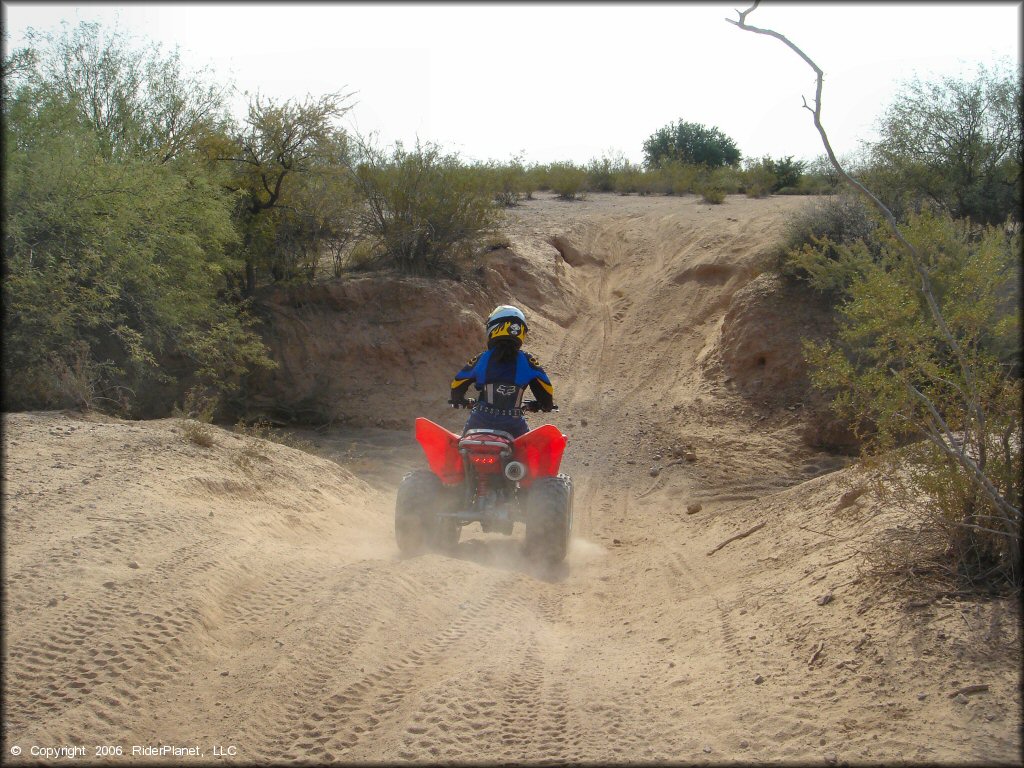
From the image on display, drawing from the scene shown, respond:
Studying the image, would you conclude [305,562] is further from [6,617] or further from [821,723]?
[821,723]

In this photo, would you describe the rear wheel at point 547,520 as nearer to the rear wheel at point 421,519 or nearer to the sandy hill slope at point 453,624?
the sandy hill slope at point 453,624

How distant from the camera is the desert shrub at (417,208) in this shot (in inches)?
625

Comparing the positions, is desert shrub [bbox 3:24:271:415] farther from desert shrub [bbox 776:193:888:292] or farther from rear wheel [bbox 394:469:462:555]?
desert shrub [bbox 776:193:888:292]

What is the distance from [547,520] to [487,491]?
1.99ft

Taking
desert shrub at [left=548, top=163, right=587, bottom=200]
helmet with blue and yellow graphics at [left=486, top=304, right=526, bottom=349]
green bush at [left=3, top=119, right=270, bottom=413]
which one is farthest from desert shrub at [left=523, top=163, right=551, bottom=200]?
helmet with blue and yellow graphics at [left=486, top=304, right=526, bottom=349]

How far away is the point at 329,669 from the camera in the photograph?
14.5ft

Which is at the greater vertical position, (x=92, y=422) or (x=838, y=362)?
(x=838, y=362)

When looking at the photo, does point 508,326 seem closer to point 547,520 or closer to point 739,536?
point 547,520

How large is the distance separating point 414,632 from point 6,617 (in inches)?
89.4

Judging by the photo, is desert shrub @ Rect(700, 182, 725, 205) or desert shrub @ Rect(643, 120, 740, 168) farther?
desert shrub @ Rect(643, 120, 740, 168)

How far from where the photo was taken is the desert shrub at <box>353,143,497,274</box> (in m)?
15.9

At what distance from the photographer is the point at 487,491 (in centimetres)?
716

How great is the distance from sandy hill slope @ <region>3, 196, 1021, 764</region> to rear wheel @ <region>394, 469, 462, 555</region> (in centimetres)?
32

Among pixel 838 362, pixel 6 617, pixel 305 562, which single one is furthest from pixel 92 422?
pixel 838 362
